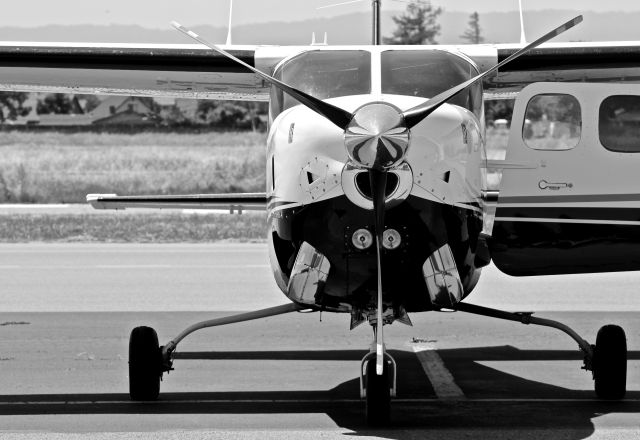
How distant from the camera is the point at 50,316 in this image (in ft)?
44.3

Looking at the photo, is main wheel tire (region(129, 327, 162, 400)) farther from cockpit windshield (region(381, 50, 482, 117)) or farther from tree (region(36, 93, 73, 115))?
tree (region(36, 93, 73, 115))

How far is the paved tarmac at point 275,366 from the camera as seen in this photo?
8109mm

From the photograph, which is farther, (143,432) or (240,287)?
(240,287)

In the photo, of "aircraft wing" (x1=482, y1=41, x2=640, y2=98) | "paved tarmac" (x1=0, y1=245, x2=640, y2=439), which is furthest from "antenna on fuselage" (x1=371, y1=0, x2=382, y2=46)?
"paved tarmac" (x1=0, y1=245, x2=640, y2=439)

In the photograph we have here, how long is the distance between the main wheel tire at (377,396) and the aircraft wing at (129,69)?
287 centimetres

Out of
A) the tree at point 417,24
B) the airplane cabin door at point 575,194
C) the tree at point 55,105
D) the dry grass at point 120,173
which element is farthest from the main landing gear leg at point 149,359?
the tree at point 417,24

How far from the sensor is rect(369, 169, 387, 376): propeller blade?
7.34 m

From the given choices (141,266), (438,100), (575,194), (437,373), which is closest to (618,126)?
(575,194)

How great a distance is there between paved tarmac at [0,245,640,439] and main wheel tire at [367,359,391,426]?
10 cm

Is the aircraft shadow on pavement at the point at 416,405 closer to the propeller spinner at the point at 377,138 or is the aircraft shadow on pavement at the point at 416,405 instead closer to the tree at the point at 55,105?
the propeller spinner at the point at 377,138

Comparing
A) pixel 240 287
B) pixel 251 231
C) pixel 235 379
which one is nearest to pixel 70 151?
pixel 251 231

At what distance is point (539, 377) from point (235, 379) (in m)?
2.34

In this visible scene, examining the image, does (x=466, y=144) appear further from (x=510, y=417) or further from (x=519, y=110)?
(x=510, y=417)

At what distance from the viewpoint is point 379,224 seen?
7465 mm
